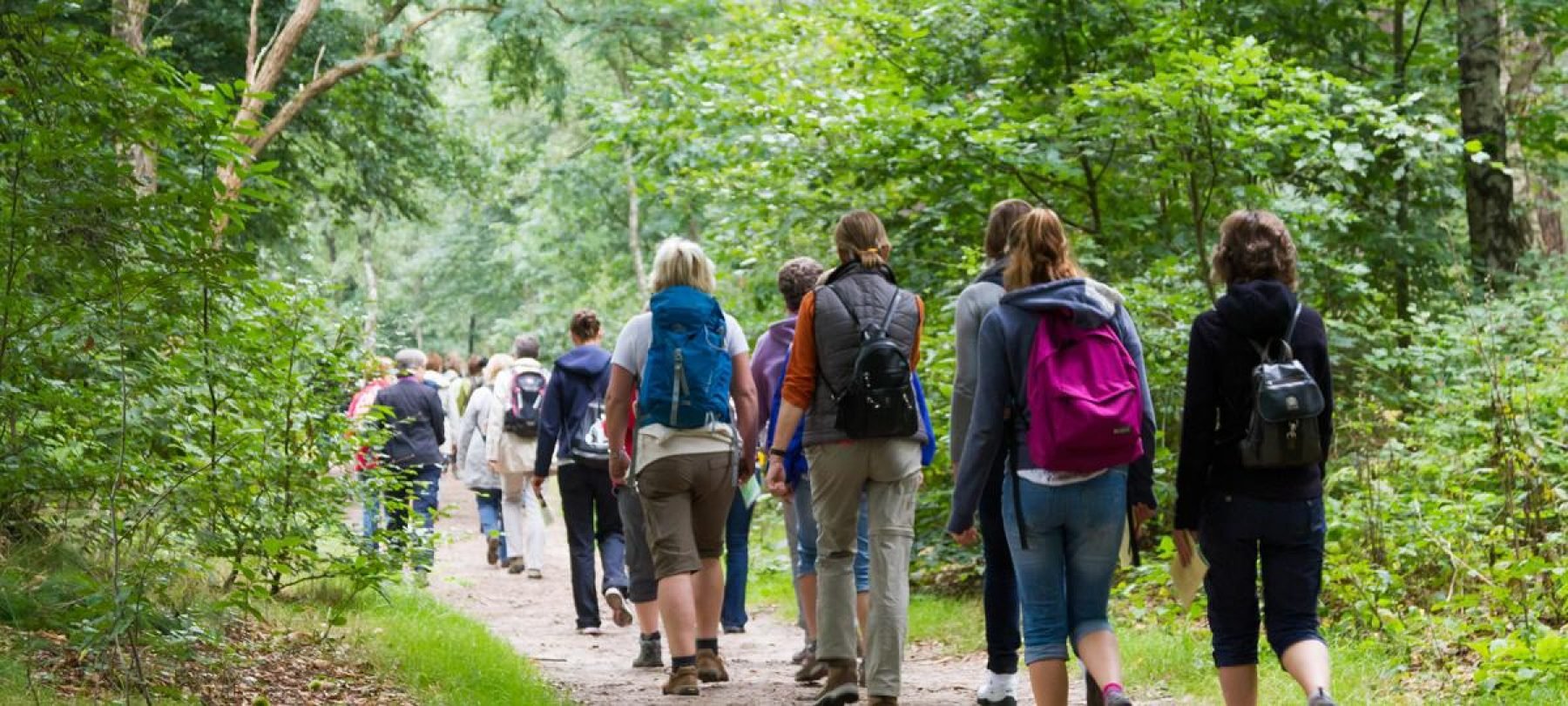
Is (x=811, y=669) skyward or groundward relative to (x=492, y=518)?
groundward

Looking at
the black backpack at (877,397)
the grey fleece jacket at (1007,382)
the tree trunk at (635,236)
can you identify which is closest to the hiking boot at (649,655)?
the black backpack at (877,397)

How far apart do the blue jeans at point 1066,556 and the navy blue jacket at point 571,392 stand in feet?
16.4

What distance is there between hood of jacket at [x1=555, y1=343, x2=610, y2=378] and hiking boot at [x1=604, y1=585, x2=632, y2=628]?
1.61 m

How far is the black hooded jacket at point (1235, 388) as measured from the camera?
4.87 metres

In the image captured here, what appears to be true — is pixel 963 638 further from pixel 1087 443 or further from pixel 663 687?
pixel 1087 443

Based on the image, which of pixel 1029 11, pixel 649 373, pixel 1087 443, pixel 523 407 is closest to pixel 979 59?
pixel 1029 11

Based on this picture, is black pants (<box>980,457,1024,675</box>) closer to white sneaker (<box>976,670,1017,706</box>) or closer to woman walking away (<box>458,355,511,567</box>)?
white sneaker (<box>976,670,1017,706</box>)

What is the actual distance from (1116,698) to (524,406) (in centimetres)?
910

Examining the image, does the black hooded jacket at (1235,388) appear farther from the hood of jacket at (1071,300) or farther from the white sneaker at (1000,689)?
the white sneaker at (1000,689)

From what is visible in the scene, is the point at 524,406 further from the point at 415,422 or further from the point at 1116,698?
the point at 1116,698

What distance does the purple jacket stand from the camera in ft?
26.5

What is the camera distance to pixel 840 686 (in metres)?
6.68

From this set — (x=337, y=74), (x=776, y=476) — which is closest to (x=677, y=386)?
(x=776, y=476)

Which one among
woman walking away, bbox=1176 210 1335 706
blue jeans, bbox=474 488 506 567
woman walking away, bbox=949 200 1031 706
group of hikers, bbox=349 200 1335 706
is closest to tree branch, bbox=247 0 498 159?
blue jeans, bbox=474 488 506 567
